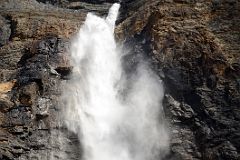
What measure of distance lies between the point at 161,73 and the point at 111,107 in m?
3.37

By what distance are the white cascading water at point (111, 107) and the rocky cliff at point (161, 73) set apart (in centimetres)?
61

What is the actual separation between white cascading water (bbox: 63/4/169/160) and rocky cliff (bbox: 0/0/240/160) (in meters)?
0.61

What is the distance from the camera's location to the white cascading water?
→ 22.2 meters

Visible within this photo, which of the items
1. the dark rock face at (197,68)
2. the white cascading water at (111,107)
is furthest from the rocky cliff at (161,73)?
the white cascading water at (111,107)

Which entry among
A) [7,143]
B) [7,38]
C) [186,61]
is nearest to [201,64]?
[186,61]

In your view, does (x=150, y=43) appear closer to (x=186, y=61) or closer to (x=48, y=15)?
(x=186, y=61)

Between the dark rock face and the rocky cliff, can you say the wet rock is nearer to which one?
the rocky cliff

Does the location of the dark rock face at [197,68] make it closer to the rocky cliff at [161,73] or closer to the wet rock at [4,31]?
the rocky cliff at [161,73]

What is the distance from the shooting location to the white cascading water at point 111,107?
72.9 ft

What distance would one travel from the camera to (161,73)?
968 inches

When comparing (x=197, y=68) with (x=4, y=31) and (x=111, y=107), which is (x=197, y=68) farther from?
(x=4, y=31)

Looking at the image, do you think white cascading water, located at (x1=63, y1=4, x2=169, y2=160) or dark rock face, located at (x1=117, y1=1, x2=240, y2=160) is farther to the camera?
white cascading water, located at (x1=63, y1=4, x2=169, y2=160)

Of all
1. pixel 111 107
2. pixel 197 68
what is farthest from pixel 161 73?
pixel 111 107

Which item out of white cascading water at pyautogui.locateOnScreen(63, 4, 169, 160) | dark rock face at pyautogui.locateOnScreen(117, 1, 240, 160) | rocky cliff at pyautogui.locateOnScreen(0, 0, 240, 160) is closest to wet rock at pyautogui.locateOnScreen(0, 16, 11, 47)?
rocky cliff at pyautogui.locateOnScreen(0, 0, 240, 160)
